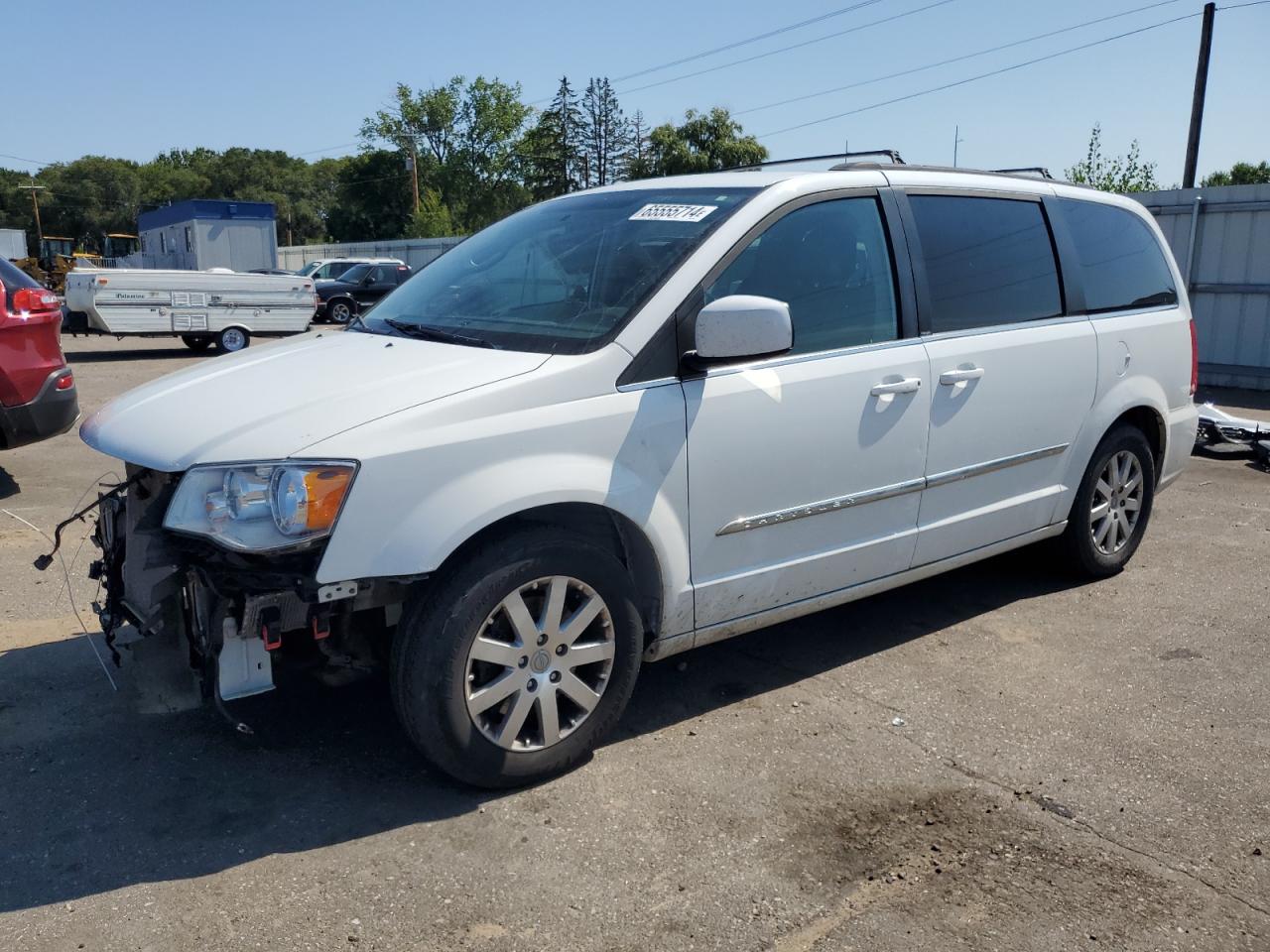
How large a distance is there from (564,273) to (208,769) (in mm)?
2064

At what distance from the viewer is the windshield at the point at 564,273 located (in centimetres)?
353

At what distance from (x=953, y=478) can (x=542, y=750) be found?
81.2 inches

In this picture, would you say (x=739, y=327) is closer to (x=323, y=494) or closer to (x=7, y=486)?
(x=323, y=494)

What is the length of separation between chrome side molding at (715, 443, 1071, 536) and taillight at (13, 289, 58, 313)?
5485mm

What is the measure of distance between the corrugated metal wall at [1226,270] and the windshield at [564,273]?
1089 centimetres

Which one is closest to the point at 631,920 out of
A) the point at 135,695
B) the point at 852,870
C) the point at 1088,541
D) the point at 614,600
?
the point at 852,870

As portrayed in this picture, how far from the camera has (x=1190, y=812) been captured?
324 centimetres

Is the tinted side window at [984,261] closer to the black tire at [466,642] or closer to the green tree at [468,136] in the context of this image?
the black tire at [466,642]

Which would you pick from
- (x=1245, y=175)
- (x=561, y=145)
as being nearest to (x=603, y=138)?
(x=561, y=145)

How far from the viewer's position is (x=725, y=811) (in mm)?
3201

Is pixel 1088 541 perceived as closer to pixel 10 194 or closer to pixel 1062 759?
pixel 1062 759

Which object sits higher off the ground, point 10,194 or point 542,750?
point 10,194

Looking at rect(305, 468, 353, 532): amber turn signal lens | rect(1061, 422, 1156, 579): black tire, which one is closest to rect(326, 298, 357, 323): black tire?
rect(1061, 422, 1156, 579): black tire

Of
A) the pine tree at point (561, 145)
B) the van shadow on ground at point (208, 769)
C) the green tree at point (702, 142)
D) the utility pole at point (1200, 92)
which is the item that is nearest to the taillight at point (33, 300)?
the van shadow on ground at point (208, 769)
